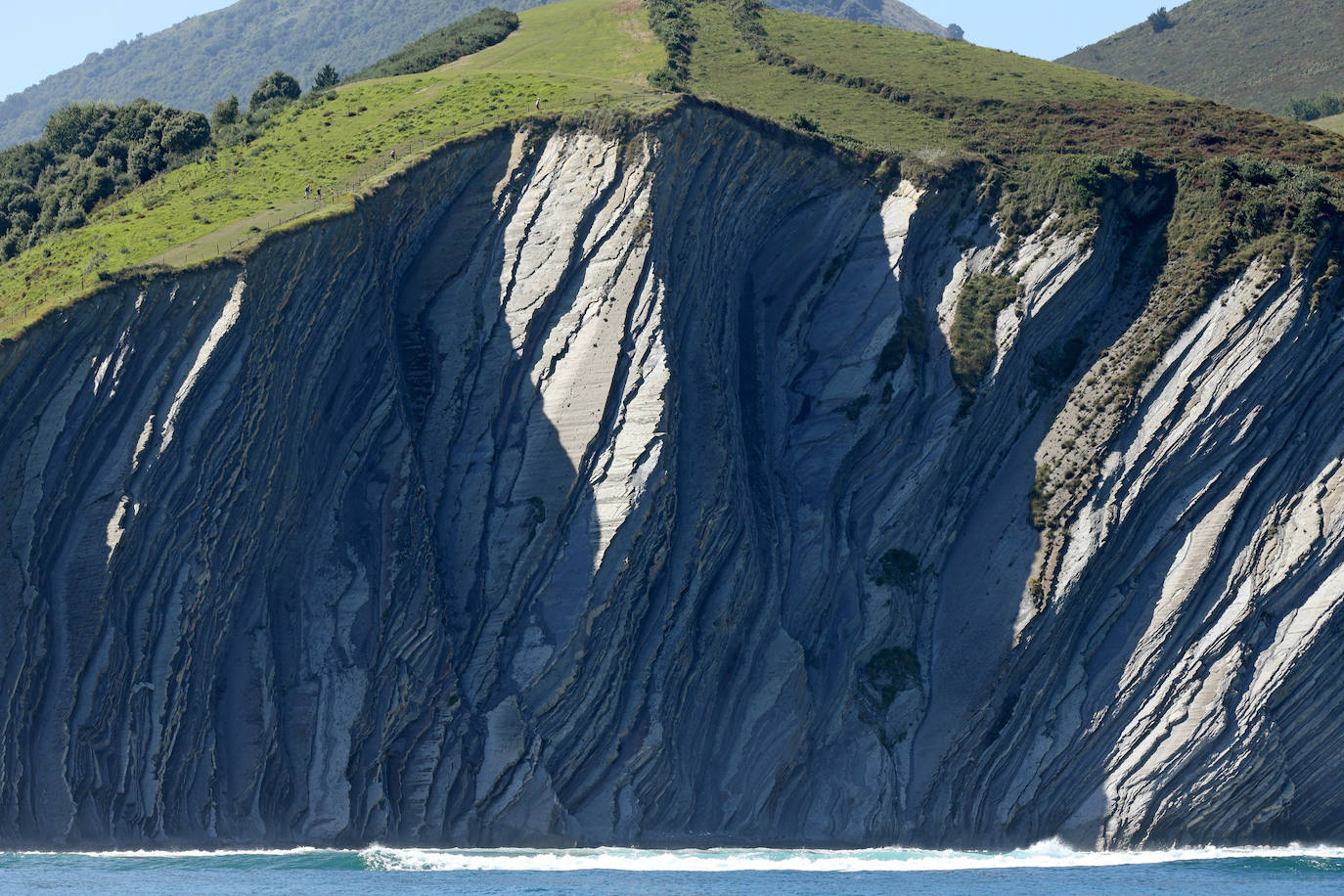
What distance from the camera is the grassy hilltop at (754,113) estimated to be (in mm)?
67062

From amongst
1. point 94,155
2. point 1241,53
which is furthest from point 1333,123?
point 94,155

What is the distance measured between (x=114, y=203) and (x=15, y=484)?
23456mm

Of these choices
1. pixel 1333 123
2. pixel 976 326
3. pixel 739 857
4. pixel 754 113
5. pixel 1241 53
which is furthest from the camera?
pixel 1241 53

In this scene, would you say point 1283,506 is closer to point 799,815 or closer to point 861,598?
point 861,598

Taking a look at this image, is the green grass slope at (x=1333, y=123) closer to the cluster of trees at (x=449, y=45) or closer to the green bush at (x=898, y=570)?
the cluster of trees at (x=449, y=45)

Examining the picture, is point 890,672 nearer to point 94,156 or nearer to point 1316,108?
point 94,156

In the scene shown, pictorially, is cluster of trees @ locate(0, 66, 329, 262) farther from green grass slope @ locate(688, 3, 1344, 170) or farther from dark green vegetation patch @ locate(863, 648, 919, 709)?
dark green vegetation patch @ locate(863, 648, 919, 709)

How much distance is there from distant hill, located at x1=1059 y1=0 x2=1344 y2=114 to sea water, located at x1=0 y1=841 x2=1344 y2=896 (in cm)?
9660

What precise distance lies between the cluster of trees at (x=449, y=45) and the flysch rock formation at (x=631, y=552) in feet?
88.8

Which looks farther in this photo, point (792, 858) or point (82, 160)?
point (82, 160)

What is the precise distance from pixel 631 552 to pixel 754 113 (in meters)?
26.1

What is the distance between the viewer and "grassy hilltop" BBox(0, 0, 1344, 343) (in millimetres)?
67062

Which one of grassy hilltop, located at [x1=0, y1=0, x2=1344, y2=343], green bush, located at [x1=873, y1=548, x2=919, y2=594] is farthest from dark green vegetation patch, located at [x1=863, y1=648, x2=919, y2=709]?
grassy hilltop, located at [x1=0, y1=0, x2=1344, y2=343]

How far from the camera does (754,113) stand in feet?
252
